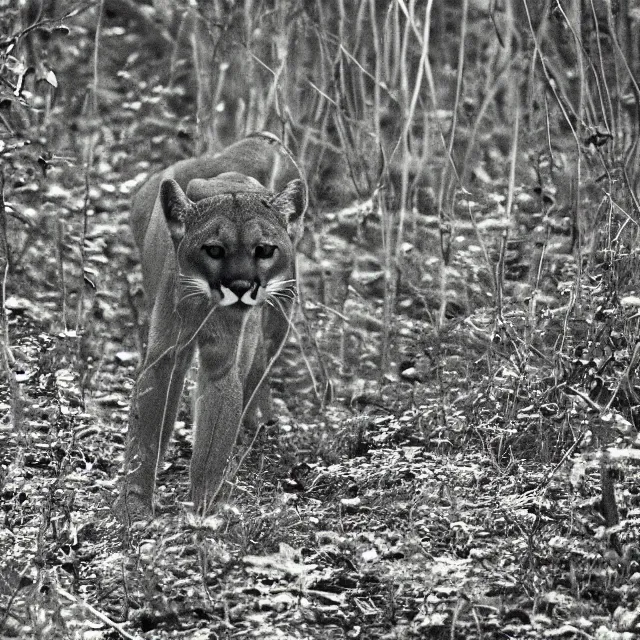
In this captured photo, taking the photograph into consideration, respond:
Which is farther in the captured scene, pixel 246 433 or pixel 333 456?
pixel 246 433

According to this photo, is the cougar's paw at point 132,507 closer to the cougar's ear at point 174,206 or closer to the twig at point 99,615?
the twig at point 99,615

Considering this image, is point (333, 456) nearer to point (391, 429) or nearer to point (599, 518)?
point (391, 429)

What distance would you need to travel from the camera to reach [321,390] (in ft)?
21.5

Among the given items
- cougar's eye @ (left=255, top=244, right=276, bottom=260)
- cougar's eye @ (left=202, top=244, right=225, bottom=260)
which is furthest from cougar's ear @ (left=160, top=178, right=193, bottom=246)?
cougar's eye @ (left=255, top=244, right=276, bottom=260)

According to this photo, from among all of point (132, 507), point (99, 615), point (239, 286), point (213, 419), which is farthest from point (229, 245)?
point (99, 615)

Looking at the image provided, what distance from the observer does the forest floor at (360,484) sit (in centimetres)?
441

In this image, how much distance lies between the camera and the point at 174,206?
525cm

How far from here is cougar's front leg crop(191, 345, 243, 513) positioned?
526cm

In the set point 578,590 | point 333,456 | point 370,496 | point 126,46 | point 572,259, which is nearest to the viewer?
point 578,590

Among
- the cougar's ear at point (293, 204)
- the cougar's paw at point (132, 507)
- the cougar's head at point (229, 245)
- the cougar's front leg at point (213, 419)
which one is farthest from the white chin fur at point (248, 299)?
the cougar's paw at point (132, 507)

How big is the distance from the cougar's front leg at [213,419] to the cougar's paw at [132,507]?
192 millimetres

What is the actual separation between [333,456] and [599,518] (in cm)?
136

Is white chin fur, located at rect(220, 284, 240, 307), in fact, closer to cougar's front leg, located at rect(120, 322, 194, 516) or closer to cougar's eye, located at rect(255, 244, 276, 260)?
cougar's eye, located at rect(255, 244, 276, 260)

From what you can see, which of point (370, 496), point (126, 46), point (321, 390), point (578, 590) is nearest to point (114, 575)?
point (370, 496)
